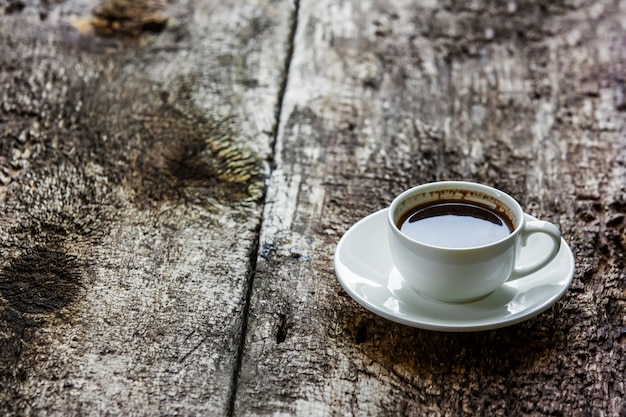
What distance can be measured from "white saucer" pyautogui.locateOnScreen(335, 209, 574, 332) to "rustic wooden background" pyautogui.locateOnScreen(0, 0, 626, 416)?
0.04m

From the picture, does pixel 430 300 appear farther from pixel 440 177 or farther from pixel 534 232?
pixel 440 177

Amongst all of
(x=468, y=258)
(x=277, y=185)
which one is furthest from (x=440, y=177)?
(x=468, y=258)

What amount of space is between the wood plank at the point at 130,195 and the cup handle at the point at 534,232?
1.10 feet

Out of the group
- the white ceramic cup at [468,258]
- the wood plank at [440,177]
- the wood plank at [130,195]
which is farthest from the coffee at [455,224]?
the wood plank at [130,195]

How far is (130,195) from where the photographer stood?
3.69 ft

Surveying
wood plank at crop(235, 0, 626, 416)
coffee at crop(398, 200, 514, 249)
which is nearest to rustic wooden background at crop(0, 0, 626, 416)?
wood plank at crop(235, 0, 626, 416)

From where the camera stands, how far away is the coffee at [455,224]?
0.87m

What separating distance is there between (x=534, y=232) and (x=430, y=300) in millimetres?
142

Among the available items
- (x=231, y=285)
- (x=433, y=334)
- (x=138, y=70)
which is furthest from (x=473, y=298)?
(x=138, y=70)

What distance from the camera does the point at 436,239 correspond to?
87 cm

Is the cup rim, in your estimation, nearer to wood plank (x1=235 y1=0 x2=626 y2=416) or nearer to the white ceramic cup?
the white ceramic cup

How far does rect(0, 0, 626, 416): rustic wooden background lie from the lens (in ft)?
2.68

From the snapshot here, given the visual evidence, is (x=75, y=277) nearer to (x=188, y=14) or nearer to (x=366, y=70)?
(x=366, y=70)

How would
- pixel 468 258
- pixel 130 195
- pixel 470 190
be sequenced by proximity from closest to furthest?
pixel 468 258 → pixel 470 190 → pixel 130 195
